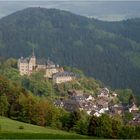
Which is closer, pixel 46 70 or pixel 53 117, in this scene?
pixel 53 117

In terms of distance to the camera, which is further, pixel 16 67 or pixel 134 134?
pixel 16 67

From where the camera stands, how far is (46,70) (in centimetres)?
11800

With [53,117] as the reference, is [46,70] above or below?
above

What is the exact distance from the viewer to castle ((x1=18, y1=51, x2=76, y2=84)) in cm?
11506

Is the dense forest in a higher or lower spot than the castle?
lower

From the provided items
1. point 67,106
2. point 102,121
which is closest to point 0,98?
point 102,121

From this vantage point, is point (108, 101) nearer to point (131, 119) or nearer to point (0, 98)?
point (131, 119)

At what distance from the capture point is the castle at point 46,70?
4530 inches

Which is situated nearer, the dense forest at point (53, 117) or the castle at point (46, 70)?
the dense forest at point (53, 117)

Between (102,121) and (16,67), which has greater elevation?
(16,67)

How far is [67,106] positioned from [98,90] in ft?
83.5

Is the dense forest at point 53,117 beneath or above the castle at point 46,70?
beneath

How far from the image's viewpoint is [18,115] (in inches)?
2235

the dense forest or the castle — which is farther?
the castle
